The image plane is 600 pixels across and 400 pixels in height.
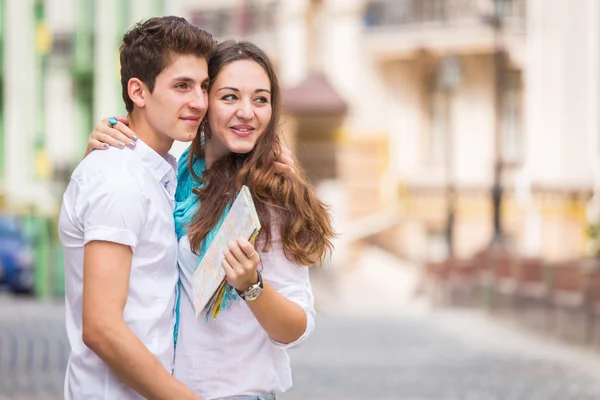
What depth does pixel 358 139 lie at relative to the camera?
105ft

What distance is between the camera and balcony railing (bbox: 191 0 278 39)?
33406 mm

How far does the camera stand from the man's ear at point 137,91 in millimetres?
3115

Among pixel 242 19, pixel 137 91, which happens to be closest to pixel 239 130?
pixel 137 91

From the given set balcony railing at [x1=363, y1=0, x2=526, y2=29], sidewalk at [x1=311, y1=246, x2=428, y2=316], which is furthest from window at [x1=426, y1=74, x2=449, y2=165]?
sidewalk at [x1=311, y1=246, x2=428, y2=316]

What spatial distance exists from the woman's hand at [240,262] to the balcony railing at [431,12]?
1061 inches

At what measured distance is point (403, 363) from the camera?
44.2 ft

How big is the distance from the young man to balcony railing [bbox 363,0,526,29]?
87.7 ft

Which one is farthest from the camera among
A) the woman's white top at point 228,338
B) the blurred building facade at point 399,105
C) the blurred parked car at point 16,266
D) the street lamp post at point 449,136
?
the blurred building facade at point 399,105

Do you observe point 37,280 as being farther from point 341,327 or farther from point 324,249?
point 324,249

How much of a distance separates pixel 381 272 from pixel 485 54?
640cm

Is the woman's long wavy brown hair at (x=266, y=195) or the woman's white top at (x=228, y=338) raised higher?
the woman's long wavy brown hair at (x=266, y=195)

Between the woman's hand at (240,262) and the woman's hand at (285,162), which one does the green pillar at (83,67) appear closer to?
the woman's hand at (285,162)

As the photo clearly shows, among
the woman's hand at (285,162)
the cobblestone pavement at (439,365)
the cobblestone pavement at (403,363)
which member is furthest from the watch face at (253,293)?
the cobblestone pavement at (439,365)

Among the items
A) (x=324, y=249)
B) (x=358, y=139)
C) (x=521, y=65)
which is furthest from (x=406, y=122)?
(x=324, y=249)
